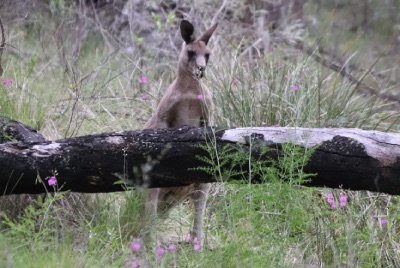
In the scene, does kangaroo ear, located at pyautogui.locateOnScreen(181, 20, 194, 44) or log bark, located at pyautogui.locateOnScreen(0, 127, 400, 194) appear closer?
log bark, located at pyautogui.locateOnScreen(0, 127, 400, 194)

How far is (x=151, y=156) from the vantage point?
4543 mm

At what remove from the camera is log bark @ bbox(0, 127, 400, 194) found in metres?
4.45

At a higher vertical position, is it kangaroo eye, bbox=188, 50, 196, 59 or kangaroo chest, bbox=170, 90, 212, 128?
kangaroo eye, bbox=188, 50, 196, 59

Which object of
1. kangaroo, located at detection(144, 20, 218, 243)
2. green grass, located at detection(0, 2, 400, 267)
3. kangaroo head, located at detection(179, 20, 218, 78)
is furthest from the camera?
kangaroo head, located at detection(179, 20, 218, 78)

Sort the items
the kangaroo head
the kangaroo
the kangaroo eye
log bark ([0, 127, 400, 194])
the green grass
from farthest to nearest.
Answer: the kangaroo eye
the kangaroo head
the kangaroo
log bark ([0, 127, 400, 194])
the green grass

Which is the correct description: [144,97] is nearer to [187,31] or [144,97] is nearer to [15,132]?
[187,31]

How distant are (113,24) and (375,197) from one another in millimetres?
5793

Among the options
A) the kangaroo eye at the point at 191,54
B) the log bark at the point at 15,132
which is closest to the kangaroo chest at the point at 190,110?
the kangaroo eye at the point at 191,54

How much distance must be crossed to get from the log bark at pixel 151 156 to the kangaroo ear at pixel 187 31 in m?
1.59

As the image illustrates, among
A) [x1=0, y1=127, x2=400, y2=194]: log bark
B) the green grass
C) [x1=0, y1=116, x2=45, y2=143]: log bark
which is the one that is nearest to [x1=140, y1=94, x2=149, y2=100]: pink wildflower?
the green grass

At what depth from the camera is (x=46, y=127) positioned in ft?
21.4

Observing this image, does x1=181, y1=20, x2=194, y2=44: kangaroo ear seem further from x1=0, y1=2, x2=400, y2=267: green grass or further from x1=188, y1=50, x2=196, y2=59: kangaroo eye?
x1=0, y1=2, x2=400, y2=267: green grass

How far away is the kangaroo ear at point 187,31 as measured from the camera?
5.97 metres

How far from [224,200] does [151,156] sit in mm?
534
